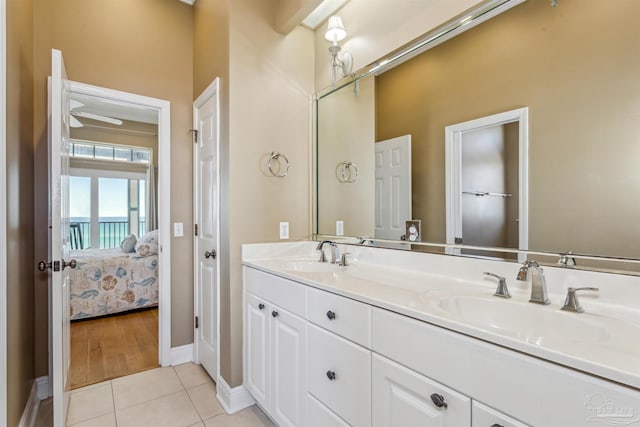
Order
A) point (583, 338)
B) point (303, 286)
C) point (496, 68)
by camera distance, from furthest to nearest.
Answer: point (303, 286)
point (496, 68)
point (583, 338)

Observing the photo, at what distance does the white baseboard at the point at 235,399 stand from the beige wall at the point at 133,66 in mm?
797

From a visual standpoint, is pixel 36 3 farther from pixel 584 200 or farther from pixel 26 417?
pixel 584 200

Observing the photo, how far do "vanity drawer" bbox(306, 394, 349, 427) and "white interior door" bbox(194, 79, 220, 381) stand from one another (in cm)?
97

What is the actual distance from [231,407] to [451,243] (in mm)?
1602

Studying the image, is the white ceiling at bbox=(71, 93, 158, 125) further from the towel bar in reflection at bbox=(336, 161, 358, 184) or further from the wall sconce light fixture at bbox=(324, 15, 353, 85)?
the towel bar in reflection at bbox=(336, 161, 358, 184)

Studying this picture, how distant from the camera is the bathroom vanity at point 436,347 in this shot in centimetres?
66

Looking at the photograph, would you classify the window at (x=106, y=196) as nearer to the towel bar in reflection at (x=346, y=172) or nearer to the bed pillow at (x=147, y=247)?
the bed pillow at (x=147, y=247)

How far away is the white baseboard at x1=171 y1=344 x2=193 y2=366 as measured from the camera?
8.26 ft

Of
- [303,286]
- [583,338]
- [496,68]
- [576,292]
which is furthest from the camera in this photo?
[303,286]

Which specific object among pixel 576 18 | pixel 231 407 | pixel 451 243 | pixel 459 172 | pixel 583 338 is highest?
pixel 576 18

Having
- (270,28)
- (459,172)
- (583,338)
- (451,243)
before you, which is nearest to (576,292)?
(583,338)

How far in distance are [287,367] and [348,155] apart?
134 centimetres

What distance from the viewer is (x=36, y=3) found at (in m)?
2.03

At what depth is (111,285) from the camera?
11.9 ft
